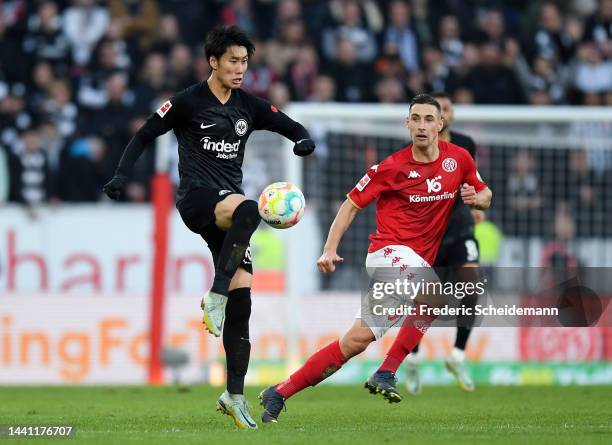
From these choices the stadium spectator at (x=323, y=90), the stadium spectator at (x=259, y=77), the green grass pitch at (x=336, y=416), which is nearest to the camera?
the green grass pitch at (x=336, y=416)

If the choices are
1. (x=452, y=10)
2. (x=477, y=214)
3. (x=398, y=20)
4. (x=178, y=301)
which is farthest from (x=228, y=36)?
(x=452, y=10)

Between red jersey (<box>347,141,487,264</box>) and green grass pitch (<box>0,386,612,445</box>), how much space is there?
4.17 ft

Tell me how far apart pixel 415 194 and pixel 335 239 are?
2.40 feet

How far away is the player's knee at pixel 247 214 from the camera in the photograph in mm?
8039

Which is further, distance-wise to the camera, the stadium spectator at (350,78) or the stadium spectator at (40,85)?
the stadium spectator at (350,78)

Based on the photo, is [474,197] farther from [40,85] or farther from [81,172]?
[40,85]

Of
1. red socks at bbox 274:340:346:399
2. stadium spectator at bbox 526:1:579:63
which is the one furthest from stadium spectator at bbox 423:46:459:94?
red socks at bbox 274:340:346:399

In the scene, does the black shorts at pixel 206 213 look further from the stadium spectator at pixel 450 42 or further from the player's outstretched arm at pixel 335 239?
the stadium spectator at pixel 450 42

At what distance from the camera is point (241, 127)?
860 centimetres

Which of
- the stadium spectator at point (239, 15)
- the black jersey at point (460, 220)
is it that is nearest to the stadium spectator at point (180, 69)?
the stadium spectator at point (239, 15)

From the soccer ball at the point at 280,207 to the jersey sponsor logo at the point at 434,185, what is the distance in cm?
109

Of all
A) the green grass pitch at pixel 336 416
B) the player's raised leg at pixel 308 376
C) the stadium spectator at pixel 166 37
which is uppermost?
the stadium spectator at pixel 166 37

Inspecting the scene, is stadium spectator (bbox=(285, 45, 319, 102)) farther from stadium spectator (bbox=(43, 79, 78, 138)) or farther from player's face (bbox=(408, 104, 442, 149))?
player's face (bbox=(408, 104, 442, 149))

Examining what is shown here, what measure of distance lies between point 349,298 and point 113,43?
5.40 metres
